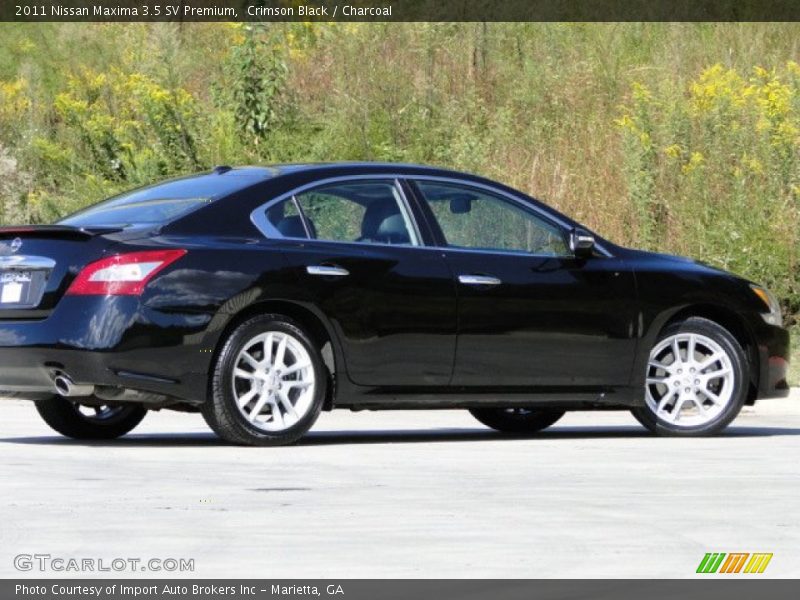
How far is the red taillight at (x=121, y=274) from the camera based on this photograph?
37.7ft

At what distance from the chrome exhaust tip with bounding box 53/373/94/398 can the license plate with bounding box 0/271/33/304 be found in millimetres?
494

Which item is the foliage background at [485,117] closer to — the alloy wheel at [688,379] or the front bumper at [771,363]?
the front bumper at [771,363]

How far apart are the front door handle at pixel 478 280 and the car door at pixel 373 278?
0.27 feet

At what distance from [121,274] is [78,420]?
5.85ft

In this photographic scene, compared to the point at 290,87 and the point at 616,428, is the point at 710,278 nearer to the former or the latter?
the point at 616,428

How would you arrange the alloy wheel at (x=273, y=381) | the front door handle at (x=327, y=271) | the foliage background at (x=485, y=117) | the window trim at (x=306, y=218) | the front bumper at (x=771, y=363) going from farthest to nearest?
1. the foliage background at (x=485, y=117)
2. the front bumper at (x=771, y=363)
3. the window trim at (x=306, y=218)
4. the front door handle at (x=327, y=271)
5. the alloy wheel at (x=273, y=381)

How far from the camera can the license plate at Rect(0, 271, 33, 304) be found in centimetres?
1173

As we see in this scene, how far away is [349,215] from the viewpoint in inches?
498

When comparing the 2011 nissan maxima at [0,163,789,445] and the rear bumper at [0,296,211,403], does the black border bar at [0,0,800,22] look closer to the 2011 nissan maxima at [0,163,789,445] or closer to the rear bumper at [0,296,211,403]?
the 2011 nissan maxima at [0,163,789,445]

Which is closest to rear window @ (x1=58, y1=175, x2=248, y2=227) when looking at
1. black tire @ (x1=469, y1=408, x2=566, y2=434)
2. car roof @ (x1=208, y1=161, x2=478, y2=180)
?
car roof @ (x1=208, y1=161, x2=478, y2=180)

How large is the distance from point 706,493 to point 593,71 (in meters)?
18.1

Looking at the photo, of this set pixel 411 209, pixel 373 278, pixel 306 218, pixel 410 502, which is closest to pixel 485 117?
pixel 411 209

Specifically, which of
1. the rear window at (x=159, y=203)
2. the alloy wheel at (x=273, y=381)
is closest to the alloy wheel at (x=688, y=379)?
the alloy wheel at (x=273, y=381)

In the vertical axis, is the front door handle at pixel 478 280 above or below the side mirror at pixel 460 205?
below
